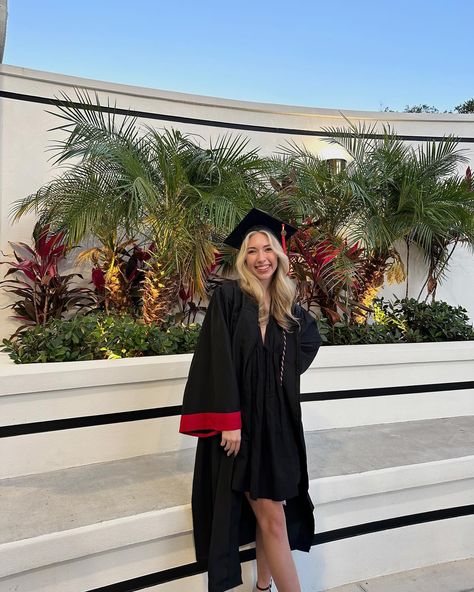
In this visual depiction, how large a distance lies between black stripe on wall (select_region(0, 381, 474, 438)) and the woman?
0.79m

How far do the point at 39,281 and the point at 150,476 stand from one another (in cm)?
254

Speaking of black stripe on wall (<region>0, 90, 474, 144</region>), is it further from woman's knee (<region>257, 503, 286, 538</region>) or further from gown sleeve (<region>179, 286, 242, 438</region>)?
woman's knee (<region>257, 503, 286, 538</region>)

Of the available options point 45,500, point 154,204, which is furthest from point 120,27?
point 45,500

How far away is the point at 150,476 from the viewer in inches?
88.4

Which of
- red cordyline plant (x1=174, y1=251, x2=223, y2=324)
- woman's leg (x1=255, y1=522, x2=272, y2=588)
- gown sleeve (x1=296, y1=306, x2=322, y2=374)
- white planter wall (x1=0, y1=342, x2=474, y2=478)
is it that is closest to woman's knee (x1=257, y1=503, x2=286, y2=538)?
woman's leg (x1=255, y1=522, x2=272, y2=588)

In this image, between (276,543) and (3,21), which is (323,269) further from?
(3,21)

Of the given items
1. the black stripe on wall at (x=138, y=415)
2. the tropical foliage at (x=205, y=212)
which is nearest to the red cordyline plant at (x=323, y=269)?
the tropical foliage at (x=205, y=212)

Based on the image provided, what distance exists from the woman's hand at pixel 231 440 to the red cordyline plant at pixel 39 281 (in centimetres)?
296

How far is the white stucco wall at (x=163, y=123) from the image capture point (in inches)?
173

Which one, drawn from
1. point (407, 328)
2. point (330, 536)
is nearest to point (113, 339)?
point (330, 536)

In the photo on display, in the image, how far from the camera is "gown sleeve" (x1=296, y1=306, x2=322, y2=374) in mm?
1833

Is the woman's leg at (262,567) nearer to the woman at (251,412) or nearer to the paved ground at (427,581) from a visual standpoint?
the woman at (251,412)

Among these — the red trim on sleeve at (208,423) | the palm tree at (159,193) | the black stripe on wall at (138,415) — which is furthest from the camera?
the palm tree at (159,193)

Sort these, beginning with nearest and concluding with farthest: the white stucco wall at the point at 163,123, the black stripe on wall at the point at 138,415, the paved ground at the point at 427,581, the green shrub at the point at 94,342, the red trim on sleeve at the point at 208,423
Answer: the red trim on sleeve at the point at 208,423 < the paved ground at the point at 427,581 < the black stripe on wall at the point at 138,415 < the green shrub at the point at 94,342 < the white stucco wall at the point at 163,123
